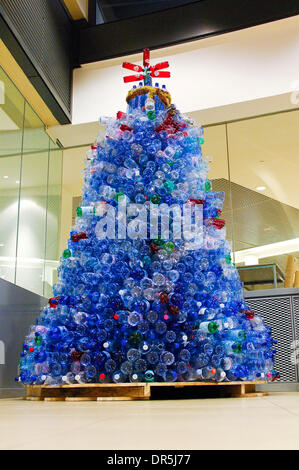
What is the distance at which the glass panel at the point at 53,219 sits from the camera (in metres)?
4.37

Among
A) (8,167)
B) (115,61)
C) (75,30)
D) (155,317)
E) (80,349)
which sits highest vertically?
(75,30)

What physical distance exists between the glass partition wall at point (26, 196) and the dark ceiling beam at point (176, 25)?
978 mm

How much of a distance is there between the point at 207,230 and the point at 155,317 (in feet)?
2.10

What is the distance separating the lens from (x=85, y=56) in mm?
4703

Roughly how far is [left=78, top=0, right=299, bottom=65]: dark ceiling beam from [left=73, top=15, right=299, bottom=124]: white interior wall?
8 cm

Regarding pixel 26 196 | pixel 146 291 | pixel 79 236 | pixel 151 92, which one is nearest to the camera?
pixel 146 291

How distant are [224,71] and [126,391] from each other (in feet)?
10.3

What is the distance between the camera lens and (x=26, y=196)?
4.05 meters

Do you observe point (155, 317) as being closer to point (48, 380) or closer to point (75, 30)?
point (48, 380)

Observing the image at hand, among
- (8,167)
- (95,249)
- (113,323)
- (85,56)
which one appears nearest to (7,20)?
(8,167)
